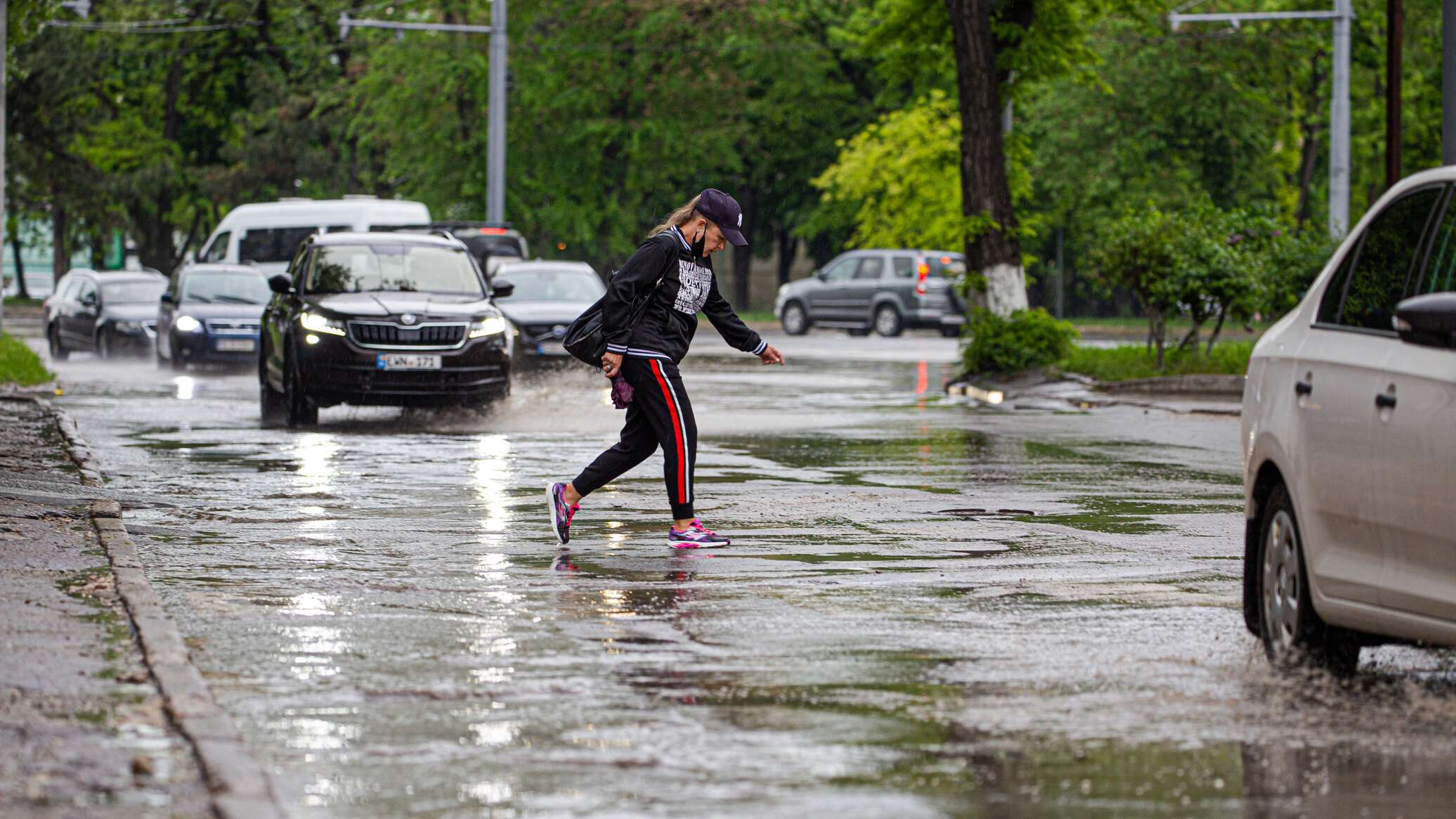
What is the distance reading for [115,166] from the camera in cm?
7019

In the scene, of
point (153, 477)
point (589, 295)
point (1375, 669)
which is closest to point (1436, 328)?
point (1375, 669)

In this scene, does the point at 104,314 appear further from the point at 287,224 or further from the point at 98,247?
the point at 98,247

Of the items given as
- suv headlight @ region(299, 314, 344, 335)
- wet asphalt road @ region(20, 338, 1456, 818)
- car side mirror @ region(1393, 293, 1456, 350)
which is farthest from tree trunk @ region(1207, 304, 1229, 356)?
car side mirror @ region(1393, 293, 1456, 350)

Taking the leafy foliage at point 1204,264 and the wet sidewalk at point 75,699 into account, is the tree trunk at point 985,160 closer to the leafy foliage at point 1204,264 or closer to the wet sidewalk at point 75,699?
the leafy foliage at point 1204,264

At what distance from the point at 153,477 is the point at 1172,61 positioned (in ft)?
148

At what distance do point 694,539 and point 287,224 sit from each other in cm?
2642

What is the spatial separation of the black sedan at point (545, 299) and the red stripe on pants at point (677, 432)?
18604mm

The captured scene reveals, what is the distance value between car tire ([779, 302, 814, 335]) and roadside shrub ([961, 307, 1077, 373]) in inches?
859

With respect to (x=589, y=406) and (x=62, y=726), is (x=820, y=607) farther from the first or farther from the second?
(x=589, y=406)

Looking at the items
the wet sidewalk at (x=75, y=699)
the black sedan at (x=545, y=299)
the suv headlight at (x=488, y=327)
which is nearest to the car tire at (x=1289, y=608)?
the wet sidewalk at (x=75, y=699)

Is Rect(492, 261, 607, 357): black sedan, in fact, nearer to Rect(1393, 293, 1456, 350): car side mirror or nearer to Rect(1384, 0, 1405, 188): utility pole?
Rect(1384, 0, 1405, 188): utility pole

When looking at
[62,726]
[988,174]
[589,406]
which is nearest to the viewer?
[62,726]

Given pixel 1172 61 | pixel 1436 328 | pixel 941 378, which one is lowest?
pixel 941 378

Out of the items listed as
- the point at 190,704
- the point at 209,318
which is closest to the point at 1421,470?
the point at 190,704
